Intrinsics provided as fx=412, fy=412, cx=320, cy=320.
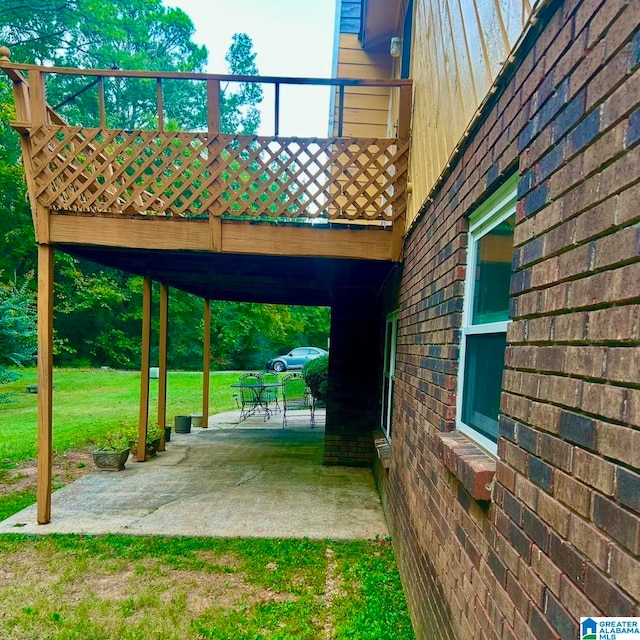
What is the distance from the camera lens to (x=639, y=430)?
2.54 ft

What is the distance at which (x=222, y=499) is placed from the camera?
474cm

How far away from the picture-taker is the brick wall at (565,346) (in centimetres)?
84

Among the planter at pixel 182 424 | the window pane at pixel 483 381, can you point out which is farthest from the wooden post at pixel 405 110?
the planter at pixel 182 424

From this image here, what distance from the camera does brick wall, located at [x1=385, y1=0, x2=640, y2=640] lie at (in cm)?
84

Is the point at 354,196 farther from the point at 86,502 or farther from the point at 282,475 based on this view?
the point at 86,502

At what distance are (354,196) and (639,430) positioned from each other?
342cm

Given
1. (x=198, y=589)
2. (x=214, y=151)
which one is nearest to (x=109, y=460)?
(x=198, y=589)

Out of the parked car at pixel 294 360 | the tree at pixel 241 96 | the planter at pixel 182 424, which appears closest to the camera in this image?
the planter at pixel 182 424

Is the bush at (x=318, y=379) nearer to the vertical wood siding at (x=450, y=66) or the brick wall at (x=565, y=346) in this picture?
the vertical wood siding at (x=450, y=66)

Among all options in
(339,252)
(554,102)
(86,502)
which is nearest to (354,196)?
(339,252)

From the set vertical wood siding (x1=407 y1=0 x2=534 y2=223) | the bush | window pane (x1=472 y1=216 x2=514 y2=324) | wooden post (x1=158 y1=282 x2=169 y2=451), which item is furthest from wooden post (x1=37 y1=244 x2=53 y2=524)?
the bush

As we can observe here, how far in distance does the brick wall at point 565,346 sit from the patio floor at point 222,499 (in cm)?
259

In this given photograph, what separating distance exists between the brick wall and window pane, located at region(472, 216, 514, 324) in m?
0.18

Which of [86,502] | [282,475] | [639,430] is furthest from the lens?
[282,475]
